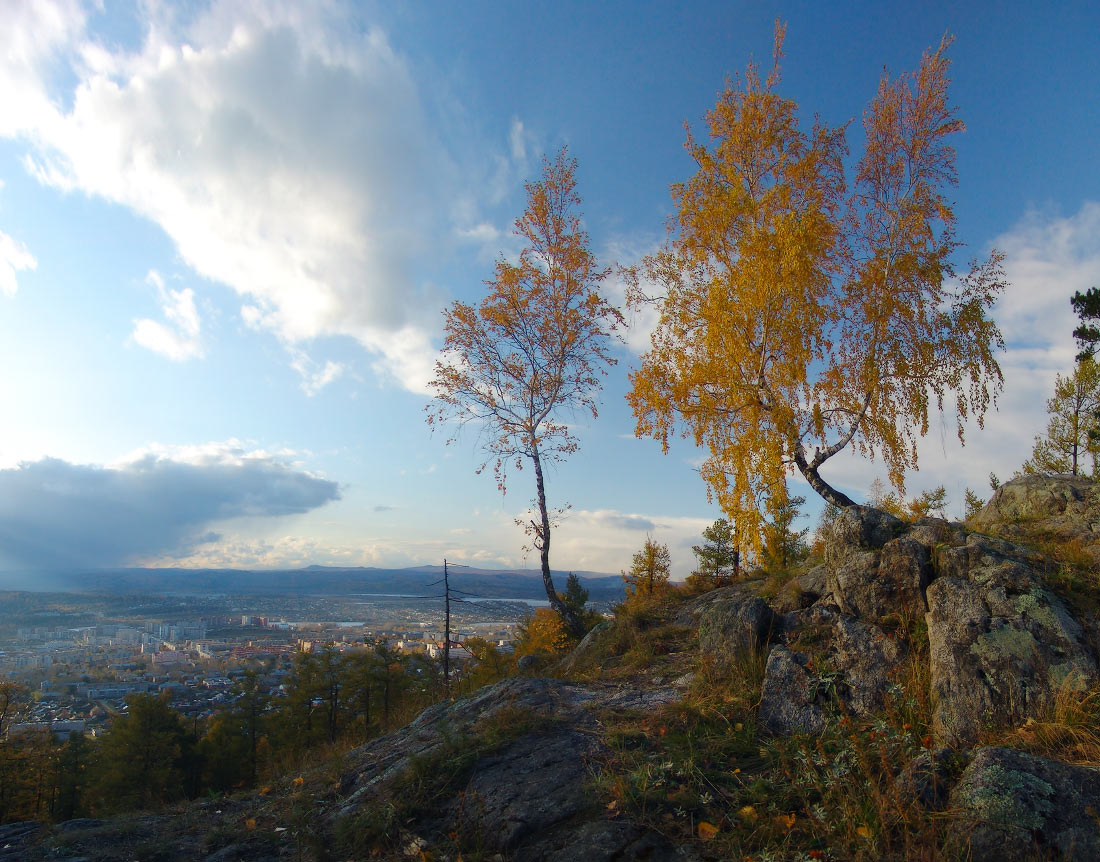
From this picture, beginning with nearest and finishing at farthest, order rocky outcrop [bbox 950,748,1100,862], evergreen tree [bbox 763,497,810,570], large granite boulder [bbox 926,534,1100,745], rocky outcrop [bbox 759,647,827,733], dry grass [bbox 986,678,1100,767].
→ rocky outcrop [bbox 950,748,1100,862] → dry grass [bbox 986,678,1100,767] → large granite boulder [bbox 926,534,1100,745] → rocky outcrop [bbox 759,647,827,733] → evergreen tree [bbox 763,497,810,570]

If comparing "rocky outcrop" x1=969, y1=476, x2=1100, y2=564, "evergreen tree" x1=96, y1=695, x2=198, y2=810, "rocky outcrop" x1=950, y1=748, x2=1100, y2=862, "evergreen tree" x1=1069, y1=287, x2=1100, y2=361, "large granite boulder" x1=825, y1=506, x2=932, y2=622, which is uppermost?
"evergreen tree" x1=1069, y1=287, x2=1100, y2=361

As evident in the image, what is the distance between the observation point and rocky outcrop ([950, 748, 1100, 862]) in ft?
11.4

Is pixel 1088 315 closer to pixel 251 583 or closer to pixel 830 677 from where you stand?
pixel 830 677

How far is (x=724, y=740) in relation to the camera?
5547 mm

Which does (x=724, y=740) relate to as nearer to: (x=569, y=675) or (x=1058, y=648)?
(x=1058, y=648)

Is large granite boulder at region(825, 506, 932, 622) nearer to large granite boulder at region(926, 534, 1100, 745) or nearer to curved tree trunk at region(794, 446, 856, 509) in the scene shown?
large granite boulder at region(926, 534, 1100, 745)

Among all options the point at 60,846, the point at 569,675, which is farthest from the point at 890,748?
the point at 60,846

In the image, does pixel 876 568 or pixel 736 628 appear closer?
pixel 876 568

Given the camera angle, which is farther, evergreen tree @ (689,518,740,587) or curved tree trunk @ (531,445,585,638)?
evergreen tree @ (689,518,740,587)

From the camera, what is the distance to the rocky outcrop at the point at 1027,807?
11.4 feet

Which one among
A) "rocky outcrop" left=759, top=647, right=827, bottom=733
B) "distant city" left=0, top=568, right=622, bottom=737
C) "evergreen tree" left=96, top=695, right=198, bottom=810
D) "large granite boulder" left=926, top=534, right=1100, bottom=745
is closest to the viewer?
"large granite boulder" left=926, top=534, right=1100, bottom=745

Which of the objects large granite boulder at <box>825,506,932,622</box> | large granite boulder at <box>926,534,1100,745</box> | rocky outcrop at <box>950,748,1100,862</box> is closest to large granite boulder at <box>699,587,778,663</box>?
large granite boulder at <box>825,506,932,622</box>

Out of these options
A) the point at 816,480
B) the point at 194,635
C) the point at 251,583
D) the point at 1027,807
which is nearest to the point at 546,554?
the point at 816,480

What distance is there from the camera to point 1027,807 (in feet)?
11.9
